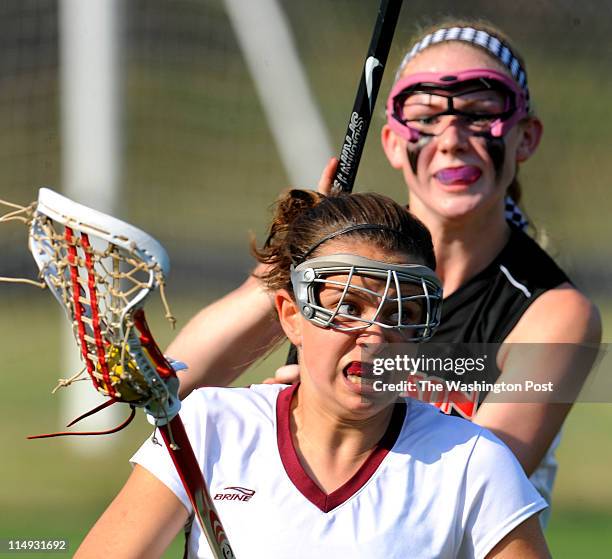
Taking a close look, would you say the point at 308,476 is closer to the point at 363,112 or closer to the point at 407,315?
the point at 407,315

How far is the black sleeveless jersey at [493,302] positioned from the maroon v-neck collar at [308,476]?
75 centimetres

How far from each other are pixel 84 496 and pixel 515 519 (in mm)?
3865

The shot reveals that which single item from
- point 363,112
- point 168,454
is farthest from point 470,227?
point 168,454

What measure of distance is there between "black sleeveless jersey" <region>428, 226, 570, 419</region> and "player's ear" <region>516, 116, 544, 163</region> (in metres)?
0.26

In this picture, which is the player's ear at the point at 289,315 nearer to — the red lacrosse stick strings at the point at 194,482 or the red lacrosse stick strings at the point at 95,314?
the red lacrosse stick strings at the point at 194,482

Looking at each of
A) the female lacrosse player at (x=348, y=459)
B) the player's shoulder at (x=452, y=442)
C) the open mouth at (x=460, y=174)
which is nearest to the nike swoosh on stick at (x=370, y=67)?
the open mouth at (x=460, y=174)

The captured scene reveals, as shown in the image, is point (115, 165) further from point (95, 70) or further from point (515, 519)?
point (515, 519)

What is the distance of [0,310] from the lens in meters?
6.80

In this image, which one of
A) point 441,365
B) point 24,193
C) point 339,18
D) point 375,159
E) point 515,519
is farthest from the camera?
point 24,193

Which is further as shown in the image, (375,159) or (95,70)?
(95,70)

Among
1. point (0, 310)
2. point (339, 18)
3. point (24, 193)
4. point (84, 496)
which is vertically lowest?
point (84, 496)

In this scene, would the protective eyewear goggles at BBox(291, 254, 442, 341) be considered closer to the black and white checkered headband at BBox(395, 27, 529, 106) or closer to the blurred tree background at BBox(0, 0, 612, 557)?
the black and white checkered headband at BBox(395, 27, 529, 106)

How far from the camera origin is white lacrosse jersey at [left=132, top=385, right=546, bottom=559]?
2.30m

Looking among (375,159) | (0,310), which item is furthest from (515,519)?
(0,310)
